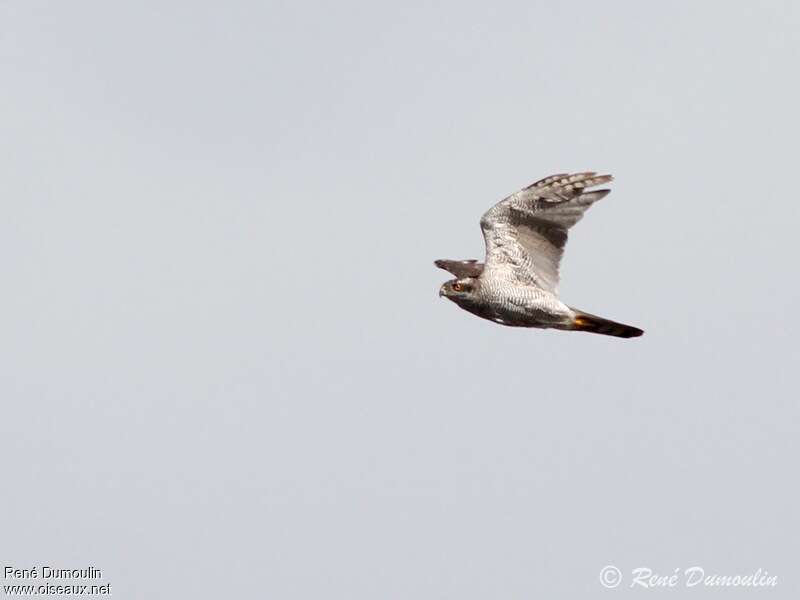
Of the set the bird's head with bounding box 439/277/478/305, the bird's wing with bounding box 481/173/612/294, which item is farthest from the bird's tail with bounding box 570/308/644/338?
the bird's head with bounding box 439/277/478/305

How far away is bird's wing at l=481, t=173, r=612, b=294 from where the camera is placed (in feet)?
65.9

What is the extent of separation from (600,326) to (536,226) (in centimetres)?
164

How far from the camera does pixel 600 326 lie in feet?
67.5

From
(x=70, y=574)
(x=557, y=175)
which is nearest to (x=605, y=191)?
(x=557, y=175)

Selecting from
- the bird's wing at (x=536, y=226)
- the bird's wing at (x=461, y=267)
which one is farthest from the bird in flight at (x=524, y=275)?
the bird's wing at (x=461, y=267)

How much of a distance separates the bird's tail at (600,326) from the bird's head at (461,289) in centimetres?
144

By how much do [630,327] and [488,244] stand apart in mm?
2266

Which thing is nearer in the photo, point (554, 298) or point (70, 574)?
point (554, 298)

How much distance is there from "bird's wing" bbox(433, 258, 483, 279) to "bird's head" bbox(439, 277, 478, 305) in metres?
0.76

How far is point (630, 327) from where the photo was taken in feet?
66.8

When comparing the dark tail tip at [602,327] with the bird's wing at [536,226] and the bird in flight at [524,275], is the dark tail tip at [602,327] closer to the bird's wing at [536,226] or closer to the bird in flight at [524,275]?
the bird in flight at [524,275]

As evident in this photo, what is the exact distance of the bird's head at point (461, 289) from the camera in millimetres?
20672

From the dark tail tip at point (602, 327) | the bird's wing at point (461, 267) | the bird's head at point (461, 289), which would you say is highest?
the bird's wing at point (461, 267)

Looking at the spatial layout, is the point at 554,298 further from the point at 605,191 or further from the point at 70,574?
the point at 70,574
